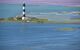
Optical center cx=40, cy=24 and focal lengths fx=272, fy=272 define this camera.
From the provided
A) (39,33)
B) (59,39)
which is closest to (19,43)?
(39,33)

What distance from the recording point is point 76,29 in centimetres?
295

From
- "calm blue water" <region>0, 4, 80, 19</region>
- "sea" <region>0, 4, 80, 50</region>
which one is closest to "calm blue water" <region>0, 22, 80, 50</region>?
"sea" <region>0, 4, 80, 50</region>

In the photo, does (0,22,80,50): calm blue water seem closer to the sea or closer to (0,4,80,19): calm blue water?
the sea

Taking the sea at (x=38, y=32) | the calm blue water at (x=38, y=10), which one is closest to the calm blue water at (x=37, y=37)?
the sea at (x=38, y=32)

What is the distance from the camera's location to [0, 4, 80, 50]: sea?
283 cm

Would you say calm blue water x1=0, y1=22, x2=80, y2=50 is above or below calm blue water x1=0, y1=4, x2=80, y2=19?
below

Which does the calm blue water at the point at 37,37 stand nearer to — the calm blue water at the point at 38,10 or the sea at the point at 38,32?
the sea at the point at 38,32

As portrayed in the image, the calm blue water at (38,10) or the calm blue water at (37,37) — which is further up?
the calm blue water at (38,10)

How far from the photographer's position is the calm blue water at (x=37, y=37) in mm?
2820

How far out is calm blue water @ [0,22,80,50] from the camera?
282 cm

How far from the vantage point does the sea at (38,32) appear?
2.83 metres

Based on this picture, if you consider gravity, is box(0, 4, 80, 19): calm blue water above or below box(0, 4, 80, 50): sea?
above

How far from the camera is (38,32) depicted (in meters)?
2.90

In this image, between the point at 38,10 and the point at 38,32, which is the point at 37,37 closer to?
the point at 38,32
